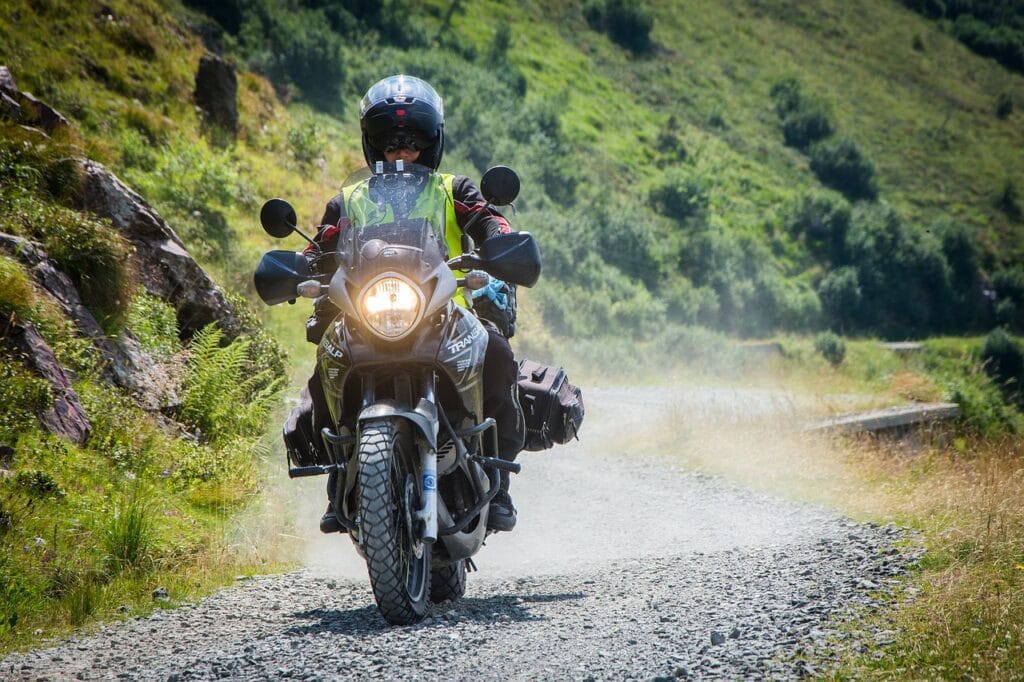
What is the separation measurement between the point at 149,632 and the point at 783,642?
3101mm

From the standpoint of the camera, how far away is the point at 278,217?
565 cm

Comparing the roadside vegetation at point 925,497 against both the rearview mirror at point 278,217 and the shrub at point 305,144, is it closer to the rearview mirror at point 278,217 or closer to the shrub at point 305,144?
the rearview mirror at point 278,217

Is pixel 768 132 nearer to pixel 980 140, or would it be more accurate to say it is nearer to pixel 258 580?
pixel 980 140

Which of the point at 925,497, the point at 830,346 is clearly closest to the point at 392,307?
the point at 925,497

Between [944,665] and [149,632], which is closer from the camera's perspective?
[944,665]

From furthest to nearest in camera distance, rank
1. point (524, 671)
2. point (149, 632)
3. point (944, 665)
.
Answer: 1. point (149, 632)
2. point (524, 671)
3. point (944, 665)

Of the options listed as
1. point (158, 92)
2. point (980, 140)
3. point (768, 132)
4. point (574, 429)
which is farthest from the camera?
point (980, 140)

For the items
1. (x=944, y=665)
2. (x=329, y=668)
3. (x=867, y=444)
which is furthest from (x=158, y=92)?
(x=944, y=665)

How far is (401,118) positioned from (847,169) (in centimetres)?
8039

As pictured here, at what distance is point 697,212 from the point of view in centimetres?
6234

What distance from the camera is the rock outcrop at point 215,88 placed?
22.6 m

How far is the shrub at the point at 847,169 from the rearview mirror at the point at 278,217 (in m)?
79.5

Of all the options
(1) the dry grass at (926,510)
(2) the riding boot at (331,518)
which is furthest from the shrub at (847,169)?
(2) the riding boot at (331,518)

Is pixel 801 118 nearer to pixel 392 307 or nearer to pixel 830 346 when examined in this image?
pixel 830 346
